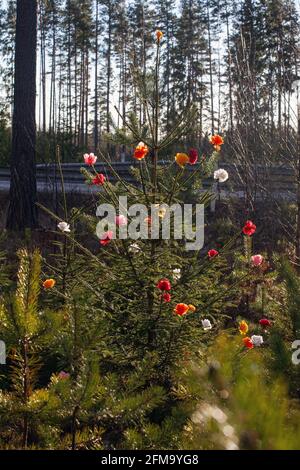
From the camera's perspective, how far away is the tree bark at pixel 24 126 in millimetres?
10789

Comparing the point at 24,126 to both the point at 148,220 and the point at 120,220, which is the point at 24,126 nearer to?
the point at 148,220

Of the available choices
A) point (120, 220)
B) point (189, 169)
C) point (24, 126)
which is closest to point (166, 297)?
point (120, 220)

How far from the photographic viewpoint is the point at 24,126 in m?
10.9

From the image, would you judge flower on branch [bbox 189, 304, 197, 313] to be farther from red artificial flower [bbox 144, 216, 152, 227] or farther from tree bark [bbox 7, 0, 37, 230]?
tree bark [bbox 7, 0, 37, 230]

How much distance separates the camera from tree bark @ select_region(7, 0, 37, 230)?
10789 mm

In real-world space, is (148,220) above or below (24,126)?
below

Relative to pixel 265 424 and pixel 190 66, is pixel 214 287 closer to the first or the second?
pixel 265 424

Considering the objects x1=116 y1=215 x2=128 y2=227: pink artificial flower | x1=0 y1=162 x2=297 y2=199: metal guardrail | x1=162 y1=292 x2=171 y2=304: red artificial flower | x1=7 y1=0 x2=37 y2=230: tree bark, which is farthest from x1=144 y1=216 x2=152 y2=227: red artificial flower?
x1=7 y1=0 x2=37 y2=230: tree bark

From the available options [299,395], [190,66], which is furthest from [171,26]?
[299,395]

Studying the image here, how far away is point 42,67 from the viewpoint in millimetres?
43000

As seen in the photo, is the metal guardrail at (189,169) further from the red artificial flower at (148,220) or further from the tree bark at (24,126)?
the red artificial flower at (148,220)

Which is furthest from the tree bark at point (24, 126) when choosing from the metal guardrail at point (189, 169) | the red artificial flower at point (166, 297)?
the red artificial flower at point (166, 297)

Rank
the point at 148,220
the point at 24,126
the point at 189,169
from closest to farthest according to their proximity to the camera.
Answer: the point at 148,220, the point at 24,126, the point at 189,169
